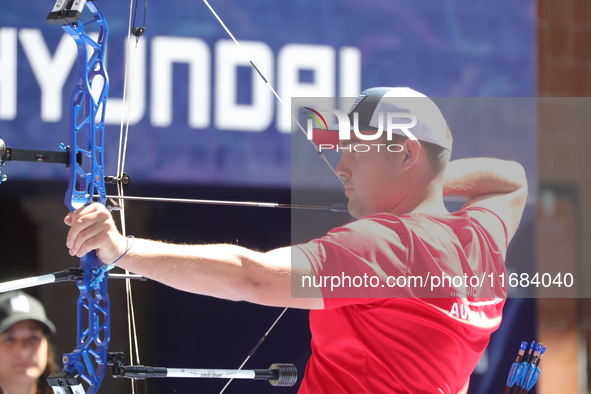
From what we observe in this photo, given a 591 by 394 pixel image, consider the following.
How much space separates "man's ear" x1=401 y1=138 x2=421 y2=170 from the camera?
2723mm

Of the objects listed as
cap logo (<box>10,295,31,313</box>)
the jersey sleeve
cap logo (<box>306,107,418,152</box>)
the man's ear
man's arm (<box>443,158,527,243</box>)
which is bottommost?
cap logo (<box>10,295,31,313</box>)

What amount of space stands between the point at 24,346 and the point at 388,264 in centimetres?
128

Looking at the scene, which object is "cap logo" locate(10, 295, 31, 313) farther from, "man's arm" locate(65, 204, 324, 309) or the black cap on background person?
"man's arm" locate(65, 204, 324, 309)

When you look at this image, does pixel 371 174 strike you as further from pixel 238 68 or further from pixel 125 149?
pixel 125 149

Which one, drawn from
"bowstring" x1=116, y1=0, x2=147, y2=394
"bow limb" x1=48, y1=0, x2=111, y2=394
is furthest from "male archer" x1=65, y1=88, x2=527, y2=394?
"bowstring" x1=116, y1=0, x2=147, y2=394

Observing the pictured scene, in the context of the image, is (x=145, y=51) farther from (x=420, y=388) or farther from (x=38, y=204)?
(x=420, y=388)

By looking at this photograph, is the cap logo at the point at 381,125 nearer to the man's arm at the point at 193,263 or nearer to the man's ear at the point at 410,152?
the man's ear at the point at 410,152

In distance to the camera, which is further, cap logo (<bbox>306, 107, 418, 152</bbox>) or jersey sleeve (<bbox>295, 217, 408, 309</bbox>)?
cap logo (<bbox>306, 107, 418, 152</bbox>)

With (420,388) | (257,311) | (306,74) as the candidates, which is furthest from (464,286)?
(306,74)

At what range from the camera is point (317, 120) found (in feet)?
9.59

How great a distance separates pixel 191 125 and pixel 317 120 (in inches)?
18.9

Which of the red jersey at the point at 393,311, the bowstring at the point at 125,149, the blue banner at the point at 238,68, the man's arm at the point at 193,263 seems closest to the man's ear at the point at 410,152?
the red jersey at the point at 393,311

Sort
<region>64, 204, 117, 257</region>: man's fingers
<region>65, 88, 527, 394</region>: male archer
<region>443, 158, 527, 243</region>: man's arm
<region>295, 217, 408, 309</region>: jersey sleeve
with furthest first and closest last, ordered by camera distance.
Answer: <region>443, 158, 527, 243</region>: man's arm, <region>295, 217, 408, 309</region>: jersey sleeve, <region>65, 88, 527, 394</region>: male archer, <region>64, 204, 117, 257</region>: man's fingers

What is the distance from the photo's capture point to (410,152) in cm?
274
